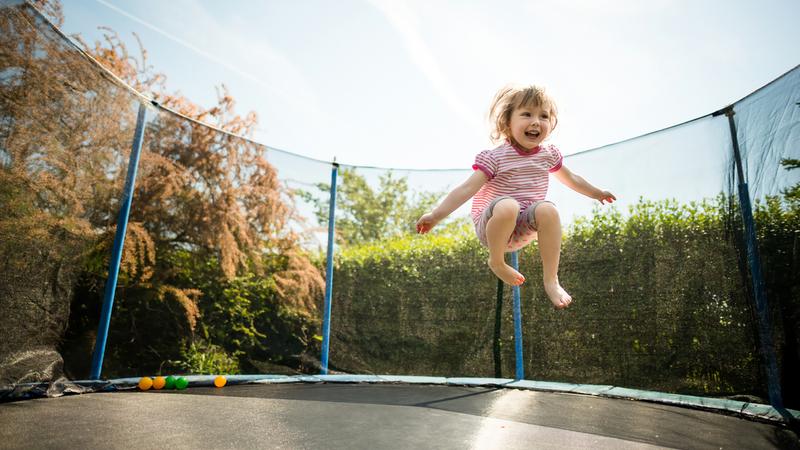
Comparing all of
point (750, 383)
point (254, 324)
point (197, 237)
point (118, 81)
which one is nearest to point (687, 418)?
point (750, 383)

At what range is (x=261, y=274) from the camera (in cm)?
312

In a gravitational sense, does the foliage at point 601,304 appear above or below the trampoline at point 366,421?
above

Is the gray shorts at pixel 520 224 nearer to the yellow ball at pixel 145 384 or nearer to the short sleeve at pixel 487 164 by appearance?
the short sleeve at pixel 487 164

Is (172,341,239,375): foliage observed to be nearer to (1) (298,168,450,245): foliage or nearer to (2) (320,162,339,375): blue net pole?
(2) (320,162,339,375): blue net pole

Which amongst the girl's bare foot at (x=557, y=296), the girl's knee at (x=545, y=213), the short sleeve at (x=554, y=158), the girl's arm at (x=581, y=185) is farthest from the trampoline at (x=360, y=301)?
the short sleeve at (x=554, y=158)

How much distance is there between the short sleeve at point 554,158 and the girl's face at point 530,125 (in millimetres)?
106

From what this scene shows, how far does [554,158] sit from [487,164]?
28 centimetres

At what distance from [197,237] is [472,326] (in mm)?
1873

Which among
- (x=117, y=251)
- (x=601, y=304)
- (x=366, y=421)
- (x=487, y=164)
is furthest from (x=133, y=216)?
(x=601, y=304)

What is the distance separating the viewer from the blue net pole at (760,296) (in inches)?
72.7

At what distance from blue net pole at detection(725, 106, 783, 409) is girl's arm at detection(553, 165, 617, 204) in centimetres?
86

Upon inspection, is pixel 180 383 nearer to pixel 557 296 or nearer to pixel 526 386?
pixel 526 386

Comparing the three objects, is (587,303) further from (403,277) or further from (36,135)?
(36,135)

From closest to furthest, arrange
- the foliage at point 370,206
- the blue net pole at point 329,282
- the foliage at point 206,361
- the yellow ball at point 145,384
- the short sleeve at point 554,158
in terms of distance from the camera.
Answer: the short sleeve at point 554,158 < the yellow ball at point 145,384 < the foliage at point 206,361 < the blue net pole at point 329,282 < the foliage at point 370,206
